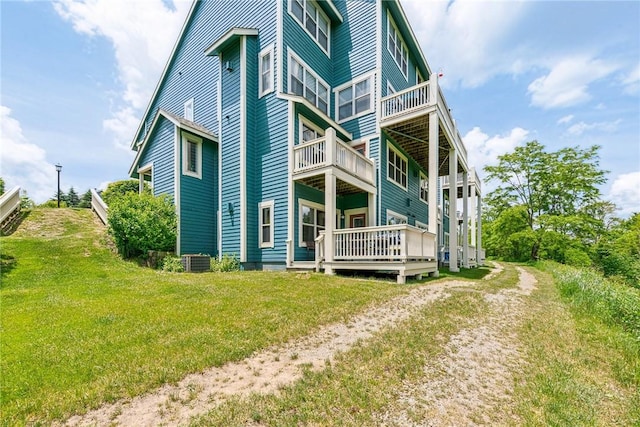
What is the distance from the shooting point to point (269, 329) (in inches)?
165

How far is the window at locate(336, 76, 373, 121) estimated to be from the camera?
41.9 feet

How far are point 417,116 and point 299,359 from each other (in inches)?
412

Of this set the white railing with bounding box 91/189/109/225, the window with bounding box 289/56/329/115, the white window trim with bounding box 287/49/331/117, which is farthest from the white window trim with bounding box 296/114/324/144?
the white railing with bounding box 91/189/109/225

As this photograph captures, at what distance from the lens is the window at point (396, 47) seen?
45.0ft

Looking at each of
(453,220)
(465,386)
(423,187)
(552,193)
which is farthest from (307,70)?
(552,193)

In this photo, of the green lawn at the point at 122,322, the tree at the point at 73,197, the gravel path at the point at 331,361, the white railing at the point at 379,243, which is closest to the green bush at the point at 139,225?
the green lawn at the point at 122,322

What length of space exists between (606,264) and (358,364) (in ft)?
89.1

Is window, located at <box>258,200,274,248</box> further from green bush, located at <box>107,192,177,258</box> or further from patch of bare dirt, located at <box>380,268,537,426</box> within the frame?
patch of bare dirt, located at <box>380,268,537,426</box>

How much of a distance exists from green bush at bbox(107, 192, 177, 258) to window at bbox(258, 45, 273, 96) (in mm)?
6135

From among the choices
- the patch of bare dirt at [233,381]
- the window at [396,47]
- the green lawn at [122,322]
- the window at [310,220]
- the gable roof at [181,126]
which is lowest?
the patch of bare dirt at [233,381]

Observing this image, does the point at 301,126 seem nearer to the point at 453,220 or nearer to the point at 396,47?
the point at 396,47

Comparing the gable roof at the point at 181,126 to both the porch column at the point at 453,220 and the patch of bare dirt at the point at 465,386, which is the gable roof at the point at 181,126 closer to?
the porch column at the point at 453,220

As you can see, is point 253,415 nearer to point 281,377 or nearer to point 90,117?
point 281,377

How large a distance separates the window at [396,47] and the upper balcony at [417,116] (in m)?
3.32
